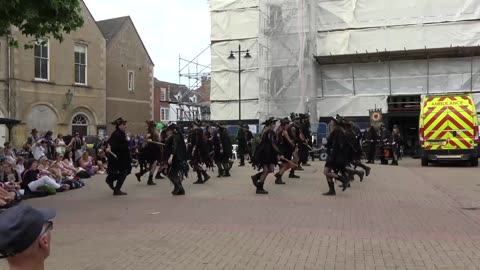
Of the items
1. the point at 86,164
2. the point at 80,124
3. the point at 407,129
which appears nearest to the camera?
the point at 86,164

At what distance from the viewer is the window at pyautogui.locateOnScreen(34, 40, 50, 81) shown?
31500 mm

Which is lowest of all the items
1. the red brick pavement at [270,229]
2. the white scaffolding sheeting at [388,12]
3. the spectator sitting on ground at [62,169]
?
the red brick pavement at [270,229]

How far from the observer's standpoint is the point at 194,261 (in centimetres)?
634

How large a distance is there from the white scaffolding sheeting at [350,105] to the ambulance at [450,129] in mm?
9992

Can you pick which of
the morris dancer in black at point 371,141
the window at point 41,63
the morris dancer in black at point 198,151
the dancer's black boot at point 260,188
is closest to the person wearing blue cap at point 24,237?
the dancer's black boot at point 260,188

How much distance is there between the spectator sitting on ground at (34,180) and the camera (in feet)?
41.4

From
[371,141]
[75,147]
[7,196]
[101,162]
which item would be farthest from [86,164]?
[371,141]

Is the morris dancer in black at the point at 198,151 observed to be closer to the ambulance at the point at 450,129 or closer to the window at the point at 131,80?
the ambulance at the point at 450,129

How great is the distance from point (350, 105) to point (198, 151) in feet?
59.3

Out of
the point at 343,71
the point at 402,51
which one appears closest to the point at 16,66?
the point at 343,71

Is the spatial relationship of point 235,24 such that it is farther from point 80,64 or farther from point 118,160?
point 118,160

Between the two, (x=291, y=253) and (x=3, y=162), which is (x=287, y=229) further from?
(x=3, y=162)

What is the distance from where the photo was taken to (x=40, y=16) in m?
10.6

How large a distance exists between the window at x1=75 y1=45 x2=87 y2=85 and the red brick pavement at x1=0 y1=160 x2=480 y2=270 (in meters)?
22.2
